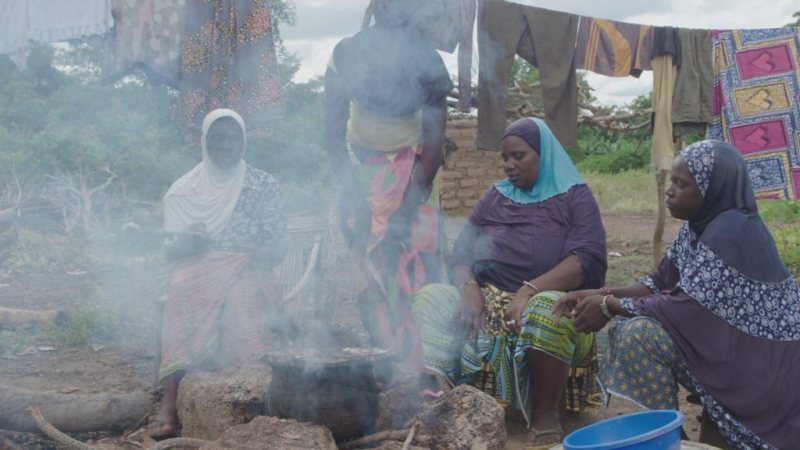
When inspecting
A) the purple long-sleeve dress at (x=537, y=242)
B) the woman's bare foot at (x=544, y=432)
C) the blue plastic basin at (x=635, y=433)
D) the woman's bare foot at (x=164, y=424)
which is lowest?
the woman's bare foot at (x=164, y=424)

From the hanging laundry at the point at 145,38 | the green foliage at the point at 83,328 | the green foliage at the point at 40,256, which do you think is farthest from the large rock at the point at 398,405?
the green foliage at the point at 40,256

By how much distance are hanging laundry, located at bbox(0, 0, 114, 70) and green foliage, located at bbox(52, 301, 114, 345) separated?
6.23 ft

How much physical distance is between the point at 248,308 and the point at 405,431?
1.31 metres

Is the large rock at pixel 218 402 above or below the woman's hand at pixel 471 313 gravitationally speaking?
below

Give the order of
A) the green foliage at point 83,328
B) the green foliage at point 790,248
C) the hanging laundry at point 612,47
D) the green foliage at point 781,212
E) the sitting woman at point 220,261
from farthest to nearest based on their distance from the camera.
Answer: the green foliage at point 781,212 → the green foliage at point 790,248 → the hanging laundry at point 612,47 → the green foliage at point 83,328 → the sitting woman at point 220,261

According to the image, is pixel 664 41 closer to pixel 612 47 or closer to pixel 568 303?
pixel 612 47

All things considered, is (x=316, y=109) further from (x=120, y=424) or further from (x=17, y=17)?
(x=120, y=424)

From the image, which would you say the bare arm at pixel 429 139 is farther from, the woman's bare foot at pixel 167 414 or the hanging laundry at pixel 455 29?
the woman's bare foot at pixel 167 414

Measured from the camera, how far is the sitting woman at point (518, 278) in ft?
11.3

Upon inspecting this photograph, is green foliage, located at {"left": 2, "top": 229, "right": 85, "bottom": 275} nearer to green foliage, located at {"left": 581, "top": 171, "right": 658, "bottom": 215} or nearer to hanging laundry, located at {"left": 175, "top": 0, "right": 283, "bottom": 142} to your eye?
hanging laundry, located at {"left": 175, "top": 0, "right": 283, "bottom": 142}

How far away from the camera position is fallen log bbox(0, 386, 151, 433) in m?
3.30

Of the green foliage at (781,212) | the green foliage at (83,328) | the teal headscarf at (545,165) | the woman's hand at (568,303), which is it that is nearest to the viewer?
the woman's hand at (568,303)

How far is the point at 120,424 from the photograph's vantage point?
11.7ft

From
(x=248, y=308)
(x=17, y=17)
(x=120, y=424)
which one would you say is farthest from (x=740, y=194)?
(x=17, y=17)
